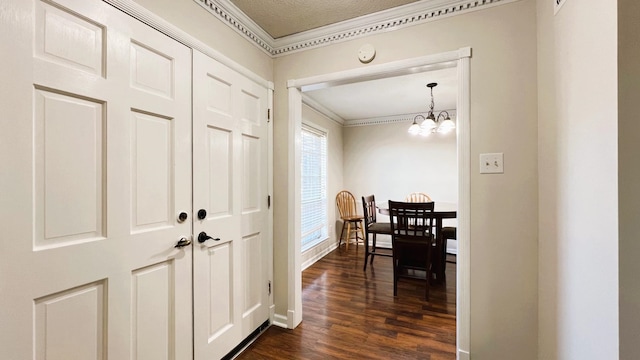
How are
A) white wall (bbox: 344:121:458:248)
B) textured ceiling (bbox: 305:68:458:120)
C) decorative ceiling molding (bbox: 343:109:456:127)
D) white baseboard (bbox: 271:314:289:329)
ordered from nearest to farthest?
white baseboard (bbox: 271:314:289:329), textured ceiling (bbox: 305:68:458:120), white wall (bbox: 344:121:458:248), decorative ceiling molding (bbox: 343:109:456:127)

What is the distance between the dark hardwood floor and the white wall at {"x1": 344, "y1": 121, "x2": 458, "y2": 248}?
5.42ft

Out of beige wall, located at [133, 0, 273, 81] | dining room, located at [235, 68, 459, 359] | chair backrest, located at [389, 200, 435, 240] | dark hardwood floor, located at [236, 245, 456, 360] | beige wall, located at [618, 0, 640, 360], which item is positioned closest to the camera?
beige wall, located at [618, 0, 640, 360]

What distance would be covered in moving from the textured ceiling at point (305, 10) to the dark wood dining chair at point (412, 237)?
5.73ft

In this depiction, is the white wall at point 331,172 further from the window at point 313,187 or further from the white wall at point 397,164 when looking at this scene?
the white wall at point 397,164

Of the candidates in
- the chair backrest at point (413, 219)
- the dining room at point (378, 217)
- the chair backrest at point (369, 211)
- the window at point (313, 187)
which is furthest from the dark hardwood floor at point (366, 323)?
the window at point (313, 187)

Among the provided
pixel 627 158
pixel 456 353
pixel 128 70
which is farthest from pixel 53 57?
pixel 456 353

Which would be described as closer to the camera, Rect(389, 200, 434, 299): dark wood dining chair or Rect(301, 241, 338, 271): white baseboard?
Rect(389, 200, 434, 299): dark wood dining chair

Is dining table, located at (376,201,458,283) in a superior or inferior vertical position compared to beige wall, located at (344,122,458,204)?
inferior

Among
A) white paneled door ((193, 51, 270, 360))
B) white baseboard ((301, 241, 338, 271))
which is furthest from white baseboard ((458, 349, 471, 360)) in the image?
white baseboard ((301, 241, 338, 271))

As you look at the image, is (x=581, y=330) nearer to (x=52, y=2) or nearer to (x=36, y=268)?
(x=36, y=268)

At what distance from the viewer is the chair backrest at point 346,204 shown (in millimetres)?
4609

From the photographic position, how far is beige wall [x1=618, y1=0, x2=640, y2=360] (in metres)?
0.80

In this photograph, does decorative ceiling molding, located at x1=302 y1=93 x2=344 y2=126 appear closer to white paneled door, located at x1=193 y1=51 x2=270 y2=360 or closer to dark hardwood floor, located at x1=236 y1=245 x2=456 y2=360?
white paneled door, located at x1=193 y1=51 x2=270 y2=360

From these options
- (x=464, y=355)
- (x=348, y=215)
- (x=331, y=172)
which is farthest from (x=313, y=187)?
(x=464, y=355)
